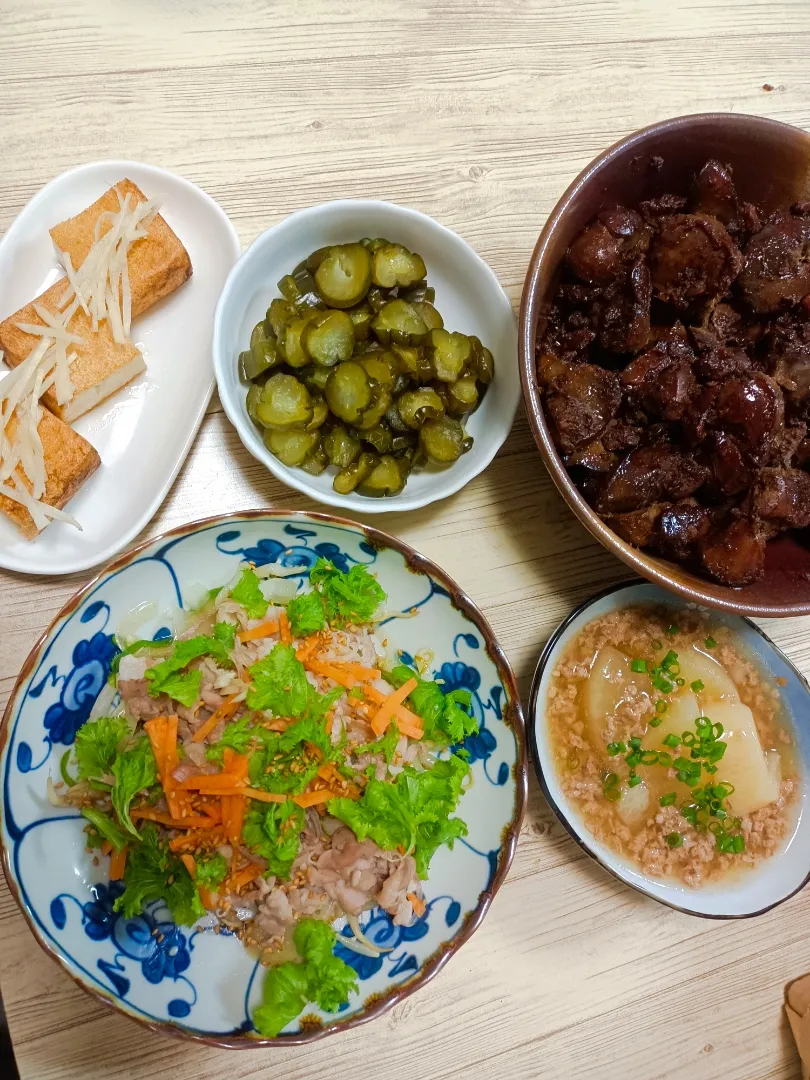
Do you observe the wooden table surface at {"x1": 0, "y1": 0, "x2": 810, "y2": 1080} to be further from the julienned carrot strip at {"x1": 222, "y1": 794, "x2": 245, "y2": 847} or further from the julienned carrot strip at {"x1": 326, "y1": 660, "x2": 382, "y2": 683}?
the julienned carrot strip at {"x1": 222, "y1": 794, "x2": 245, "y2": 847}

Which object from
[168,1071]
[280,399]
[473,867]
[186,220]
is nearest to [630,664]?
[473,867]

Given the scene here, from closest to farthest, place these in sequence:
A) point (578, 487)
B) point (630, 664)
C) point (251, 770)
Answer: point (251, 770) < point (578, 487) < point (630, 664)

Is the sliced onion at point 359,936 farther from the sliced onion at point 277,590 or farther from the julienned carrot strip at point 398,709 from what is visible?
the sliced onion at point 277,590

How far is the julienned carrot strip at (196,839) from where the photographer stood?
148cm

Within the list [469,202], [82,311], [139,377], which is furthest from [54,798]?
[469,202]

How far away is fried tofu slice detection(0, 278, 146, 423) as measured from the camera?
168cm

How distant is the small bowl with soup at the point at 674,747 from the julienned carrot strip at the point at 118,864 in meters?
0.98

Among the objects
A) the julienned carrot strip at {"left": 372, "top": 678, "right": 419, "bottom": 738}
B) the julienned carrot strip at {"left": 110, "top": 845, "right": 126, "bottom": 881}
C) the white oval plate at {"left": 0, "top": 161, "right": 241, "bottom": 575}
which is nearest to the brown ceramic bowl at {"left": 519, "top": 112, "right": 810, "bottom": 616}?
the julienned carrot strip at {"left": 372, "top": 678, "right": 419, "bottom": 738}

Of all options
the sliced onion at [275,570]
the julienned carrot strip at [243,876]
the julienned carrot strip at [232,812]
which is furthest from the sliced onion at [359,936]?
the sliced onion at [275,570]

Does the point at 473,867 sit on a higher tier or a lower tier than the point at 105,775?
lower

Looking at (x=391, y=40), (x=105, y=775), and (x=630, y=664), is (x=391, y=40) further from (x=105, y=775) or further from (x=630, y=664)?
(x=105, y=775)

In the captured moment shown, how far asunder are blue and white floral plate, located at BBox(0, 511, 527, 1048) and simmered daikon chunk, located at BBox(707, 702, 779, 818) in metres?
0.58

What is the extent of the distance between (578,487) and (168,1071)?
1717mm

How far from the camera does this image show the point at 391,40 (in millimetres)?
1902
